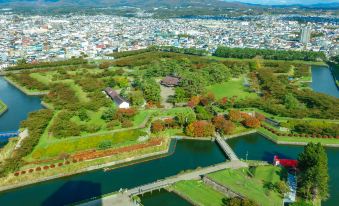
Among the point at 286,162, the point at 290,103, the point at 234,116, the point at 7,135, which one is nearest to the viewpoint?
the point at 286,162

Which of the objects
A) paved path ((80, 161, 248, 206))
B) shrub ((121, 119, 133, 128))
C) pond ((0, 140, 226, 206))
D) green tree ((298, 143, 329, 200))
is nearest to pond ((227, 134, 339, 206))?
pond ((0, 140, 226, 206))

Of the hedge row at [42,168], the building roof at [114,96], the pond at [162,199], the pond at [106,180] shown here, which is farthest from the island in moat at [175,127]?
the pond at [106,180]

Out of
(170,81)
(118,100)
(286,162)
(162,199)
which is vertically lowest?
(162,199)

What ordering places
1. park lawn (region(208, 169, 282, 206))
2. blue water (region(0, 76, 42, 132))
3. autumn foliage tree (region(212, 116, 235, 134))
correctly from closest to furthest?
park lawn (region(208, 169, 282, 206)), autumn foliage tree (region(212, 116, 235, 134)), blue water (region(0, 76, 42, 132))

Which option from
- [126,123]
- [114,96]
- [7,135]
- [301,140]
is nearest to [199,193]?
[126,123]

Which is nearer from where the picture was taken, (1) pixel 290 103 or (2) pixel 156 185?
(2) pixel 156 185

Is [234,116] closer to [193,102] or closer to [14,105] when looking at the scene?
[193,102]

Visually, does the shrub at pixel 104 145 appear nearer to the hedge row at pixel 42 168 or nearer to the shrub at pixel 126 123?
the hedge row at pixel 42 168

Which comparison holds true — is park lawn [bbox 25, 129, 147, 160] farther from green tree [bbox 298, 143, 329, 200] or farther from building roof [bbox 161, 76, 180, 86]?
building roof [bbox 161, 76, 180, 86]
